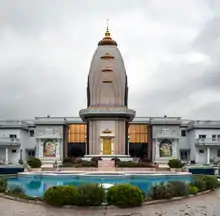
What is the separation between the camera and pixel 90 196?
13977 millimetres

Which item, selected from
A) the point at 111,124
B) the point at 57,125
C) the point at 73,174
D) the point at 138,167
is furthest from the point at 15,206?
the point at 57,125

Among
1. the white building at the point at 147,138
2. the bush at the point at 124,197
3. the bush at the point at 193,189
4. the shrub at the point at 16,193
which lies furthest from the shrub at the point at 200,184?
the white building at the point at 147,138

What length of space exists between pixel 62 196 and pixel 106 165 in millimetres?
25189

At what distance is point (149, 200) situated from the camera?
14.8 m

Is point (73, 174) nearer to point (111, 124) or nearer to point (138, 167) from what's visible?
point (138, 167)

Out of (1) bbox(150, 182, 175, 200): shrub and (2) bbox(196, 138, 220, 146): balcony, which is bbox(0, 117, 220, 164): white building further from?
(1) bbox(150, 182, 175, 200): shrub

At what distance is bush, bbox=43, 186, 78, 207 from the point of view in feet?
46.0

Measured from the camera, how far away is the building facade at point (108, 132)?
1773 inches

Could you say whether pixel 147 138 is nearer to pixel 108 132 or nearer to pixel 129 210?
pixel 108 132

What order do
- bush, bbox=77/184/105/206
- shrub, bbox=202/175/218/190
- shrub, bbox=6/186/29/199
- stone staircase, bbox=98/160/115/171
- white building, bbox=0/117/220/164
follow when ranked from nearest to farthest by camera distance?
1. bush, bbox=77/184/105/206
2. shrub, bbox=6/186/29/199
3. shrub, bbox=202/175/218/190
4. stone staircase, bbox=98/160/115/171
5. white building, bbox=0/117/220/164

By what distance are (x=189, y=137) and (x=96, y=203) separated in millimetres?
43974

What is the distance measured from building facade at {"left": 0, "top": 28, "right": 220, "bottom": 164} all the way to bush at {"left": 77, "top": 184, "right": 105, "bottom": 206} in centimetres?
3004

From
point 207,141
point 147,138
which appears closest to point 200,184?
point 207,141

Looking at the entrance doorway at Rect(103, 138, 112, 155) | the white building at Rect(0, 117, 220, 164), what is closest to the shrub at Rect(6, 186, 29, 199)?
the entrance doorway at Rect(103, 138, 112, 155)
